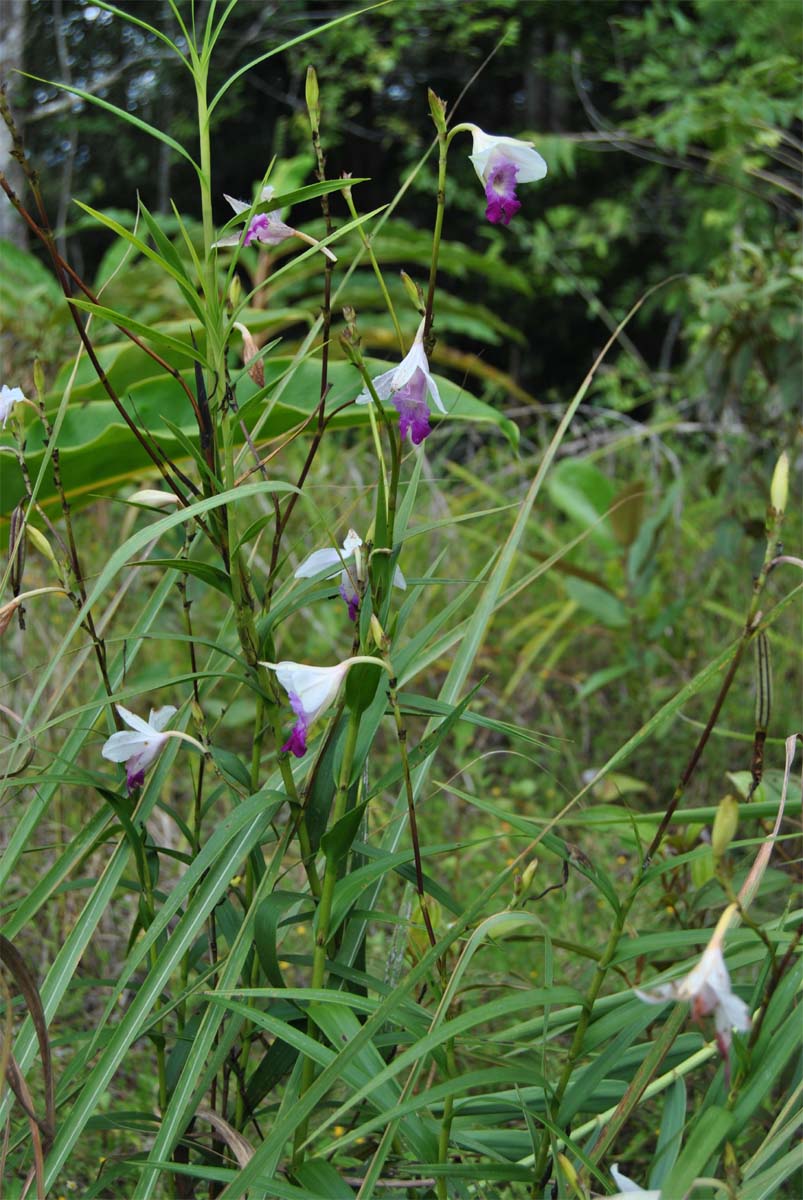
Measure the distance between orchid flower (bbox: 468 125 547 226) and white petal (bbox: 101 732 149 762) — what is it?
0.37 metres

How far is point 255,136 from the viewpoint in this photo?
22.3ft

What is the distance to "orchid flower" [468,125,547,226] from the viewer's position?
65cm

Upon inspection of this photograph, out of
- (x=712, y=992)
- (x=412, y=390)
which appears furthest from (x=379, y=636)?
(x=712, y=992)

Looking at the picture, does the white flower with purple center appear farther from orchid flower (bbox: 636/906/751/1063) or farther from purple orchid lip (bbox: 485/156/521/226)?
purple orchid lip (bbox: 485/156/521/226)

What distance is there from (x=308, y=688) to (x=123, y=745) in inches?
6.0

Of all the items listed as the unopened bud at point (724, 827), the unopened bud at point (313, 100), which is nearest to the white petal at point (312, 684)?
the unopened bud at point (724, 827)

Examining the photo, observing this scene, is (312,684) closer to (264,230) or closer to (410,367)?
(410,367)

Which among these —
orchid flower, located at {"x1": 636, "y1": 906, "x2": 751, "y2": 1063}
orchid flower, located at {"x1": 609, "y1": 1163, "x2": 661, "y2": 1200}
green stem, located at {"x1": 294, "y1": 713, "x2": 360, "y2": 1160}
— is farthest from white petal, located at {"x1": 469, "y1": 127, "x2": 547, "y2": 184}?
orchid flower, located at {"x1": 609, "y1": 1163, "x2": 661, "y2": 1200}

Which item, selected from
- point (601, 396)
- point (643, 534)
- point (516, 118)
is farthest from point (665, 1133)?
point (516, 118)

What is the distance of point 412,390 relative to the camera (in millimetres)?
647

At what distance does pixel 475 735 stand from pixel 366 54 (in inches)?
188

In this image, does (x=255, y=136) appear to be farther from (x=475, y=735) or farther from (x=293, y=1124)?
(x=293, y=1124)

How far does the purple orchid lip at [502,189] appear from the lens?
663 mm

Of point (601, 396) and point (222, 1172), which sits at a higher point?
point (222, 1172)
